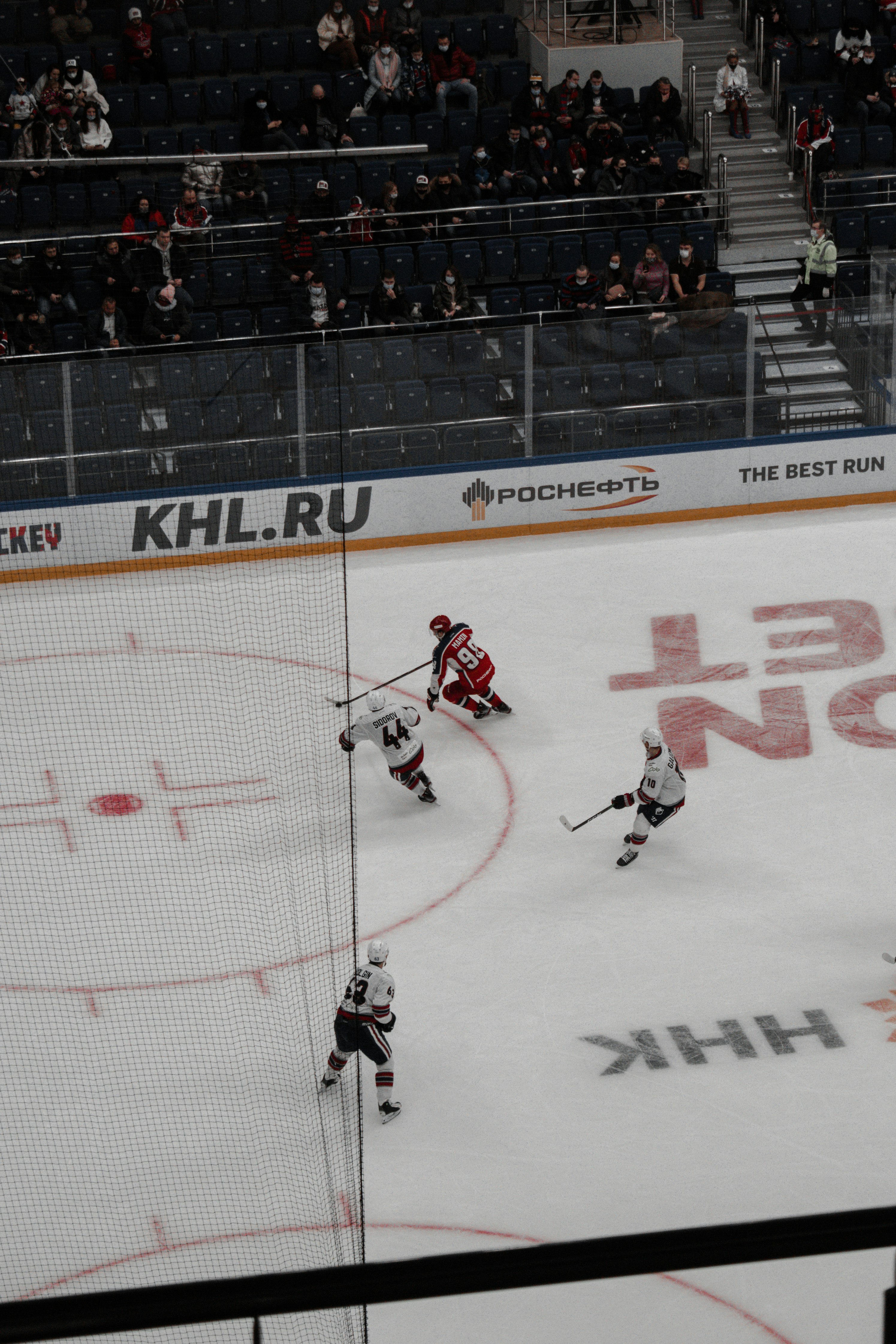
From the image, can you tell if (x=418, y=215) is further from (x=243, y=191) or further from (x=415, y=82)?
(x=415, y=82)

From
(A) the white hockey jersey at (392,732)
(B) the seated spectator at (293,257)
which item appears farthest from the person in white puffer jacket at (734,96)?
(A) the white hockey jersey at (392,732)

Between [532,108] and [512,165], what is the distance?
87 cm

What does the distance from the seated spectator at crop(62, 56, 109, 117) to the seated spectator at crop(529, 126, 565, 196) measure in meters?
4.91

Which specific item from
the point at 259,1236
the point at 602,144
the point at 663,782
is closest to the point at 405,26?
the point at 602,144

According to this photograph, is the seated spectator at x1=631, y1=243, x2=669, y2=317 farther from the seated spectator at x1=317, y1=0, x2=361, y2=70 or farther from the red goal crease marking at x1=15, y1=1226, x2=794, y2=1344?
the red goal crease marking at x1=15, y1=1226, x2=794, y2=1344

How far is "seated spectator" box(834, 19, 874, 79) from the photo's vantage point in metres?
20.7

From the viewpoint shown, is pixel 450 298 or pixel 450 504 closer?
pixel 450 504

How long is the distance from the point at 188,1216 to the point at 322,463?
8.90 metres

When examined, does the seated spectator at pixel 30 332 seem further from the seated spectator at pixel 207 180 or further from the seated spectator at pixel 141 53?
the seated spectator at pixel 141 53

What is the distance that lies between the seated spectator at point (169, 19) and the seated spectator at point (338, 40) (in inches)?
69.9

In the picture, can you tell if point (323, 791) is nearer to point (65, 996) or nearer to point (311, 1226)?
Result: point (65, 996)

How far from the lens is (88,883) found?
452 inches

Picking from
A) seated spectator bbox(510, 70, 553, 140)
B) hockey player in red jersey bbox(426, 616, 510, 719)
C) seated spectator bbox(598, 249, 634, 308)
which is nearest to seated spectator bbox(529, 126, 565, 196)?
seated spectator bbox(510, 70, 553, 140)

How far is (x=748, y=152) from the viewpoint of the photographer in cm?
2067
